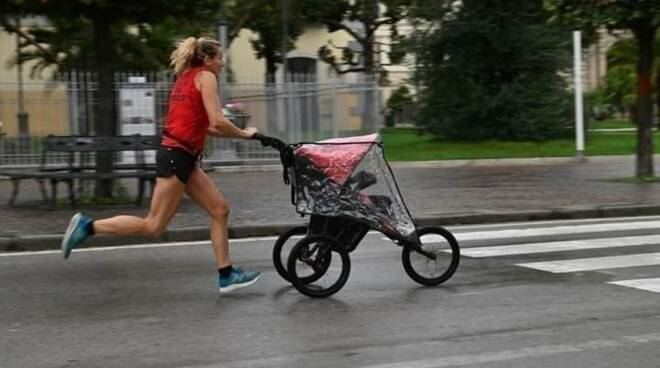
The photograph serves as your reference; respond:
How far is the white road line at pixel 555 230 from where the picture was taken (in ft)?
35.0

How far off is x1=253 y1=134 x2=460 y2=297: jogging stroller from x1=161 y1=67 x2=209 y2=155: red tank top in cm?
51

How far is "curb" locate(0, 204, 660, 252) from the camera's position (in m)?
10.1

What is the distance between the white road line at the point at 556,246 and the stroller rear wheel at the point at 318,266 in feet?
7.45

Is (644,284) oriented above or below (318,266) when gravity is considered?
below

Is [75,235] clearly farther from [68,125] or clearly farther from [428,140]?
[428,140]

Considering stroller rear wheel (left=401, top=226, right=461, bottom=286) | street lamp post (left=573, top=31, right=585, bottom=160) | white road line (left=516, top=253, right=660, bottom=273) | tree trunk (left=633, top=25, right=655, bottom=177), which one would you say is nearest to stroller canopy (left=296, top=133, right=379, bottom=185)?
stroller rear wheel (left=401, top=226, right=461, bottom=286)

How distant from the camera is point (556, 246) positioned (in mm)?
9742

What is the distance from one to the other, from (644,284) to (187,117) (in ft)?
13.0

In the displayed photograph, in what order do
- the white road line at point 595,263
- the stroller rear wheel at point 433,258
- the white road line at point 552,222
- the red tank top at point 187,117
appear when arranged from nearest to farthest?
1. the red tank top at point 187,117
2. the stroller rear wheel at point 433,258
3. the white road line at point 595,263
4. the white road line at point 552,222

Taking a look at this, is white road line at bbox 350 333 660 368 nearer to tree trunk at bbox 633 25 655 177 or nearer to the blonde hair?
the blonde hair

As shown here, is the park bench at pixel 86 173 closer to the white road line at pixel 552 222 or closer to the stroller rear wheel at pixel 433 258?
the white road line at pixel 552 222

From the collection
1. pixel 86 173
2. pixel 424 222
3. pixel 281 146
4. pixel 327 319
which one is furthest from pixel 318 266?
pixel 86 173

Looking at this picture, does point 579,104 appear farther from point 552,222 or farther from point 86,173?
point 86,173

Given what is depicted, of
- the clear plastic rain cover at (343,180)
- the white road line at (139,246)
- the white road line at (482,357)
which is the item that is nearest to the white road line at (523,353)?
the white road line at (482,357)
